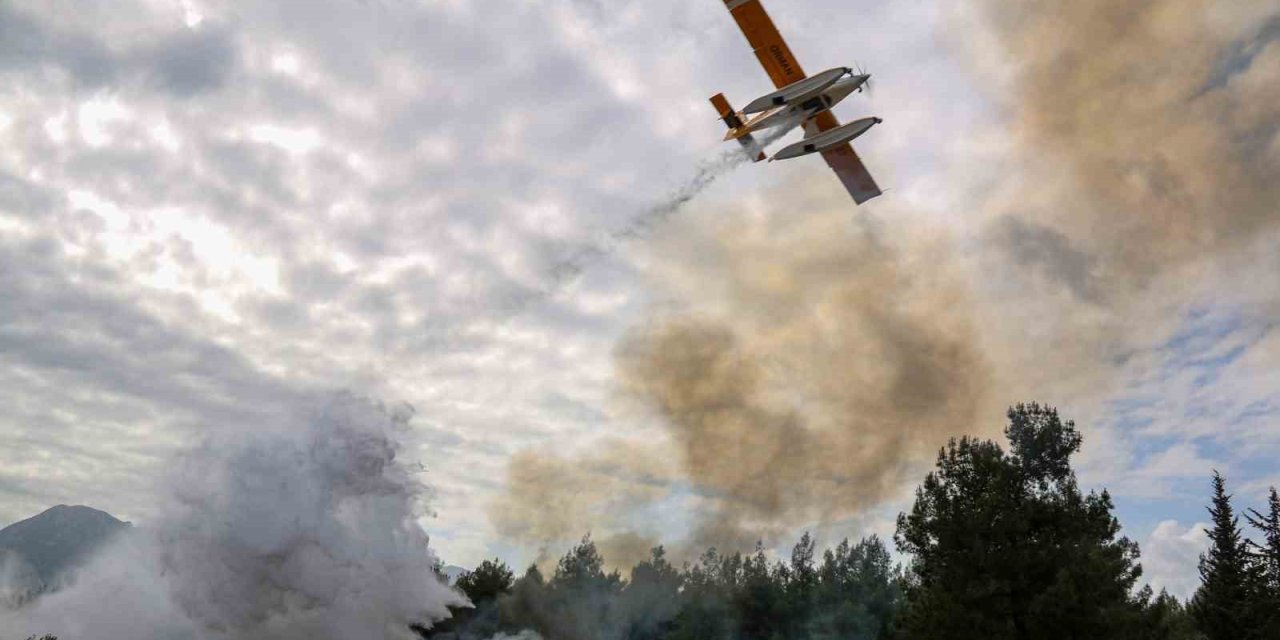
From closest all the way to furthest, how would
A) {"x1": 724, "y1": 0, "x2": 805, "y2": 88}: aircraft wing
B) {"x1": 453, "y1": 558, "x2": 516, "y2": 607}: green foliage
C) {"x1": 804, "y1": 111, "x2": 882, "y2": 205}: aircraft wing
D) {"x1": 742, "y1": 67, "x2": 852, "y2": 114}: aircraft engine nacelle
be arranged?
1. {"x1": 742, "y1": 67, "x2": 852, "y2": 114}: aircraft engine nacelle
2. {"x1": 724, "y1": 0, "x2": 805, "y2": 88}: aircraft wing
3. {"x1": 804, "y1": 111, "x2": 882, "y2": 205}: aircraft wing
4. {"x1": 453, "y1": 558, "x2": 516, "y2": 607}: green foliage

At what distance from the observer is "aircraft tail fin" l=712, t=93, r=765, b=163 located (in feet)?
133

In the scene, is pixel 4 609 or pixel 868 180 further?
pixel 4 609

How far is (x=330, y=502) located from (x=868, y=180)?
31744mm

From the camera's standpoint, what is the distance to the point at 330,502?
43344mm

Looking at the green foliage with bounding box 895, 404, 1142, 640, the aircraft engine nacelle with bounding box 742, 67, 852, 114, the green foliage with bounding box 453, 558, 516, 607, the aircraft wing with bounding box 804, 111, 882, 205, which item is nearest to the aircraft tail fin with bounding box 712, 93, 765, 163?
the aircraft engine nacelle with bounding box 742, 67, 852, 114

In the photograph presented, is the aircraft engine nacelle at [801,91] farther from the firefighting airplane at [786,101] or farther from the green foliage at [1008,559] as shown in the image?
the green foliage at [1008,559]

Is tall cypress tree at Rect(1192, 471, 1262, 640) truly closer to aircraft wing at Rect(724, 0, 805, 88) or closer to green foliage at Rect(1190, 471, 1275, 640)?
green foliage at Rect(1190, 471, 1275, 640)

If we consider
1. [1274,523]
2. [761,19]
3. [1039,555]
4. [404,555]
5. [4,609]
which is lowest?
[4,609]

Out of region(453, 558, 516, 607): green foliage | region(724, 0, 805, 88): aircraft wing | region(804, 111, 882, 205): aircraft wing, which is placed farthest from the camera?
region(453, 558, 516, 607): green foliage

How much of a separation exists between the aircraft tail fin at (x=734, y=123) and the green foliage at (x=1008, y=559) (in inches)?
765

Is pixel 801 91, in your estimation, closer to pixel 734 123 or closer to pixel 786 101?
pixel 786 101

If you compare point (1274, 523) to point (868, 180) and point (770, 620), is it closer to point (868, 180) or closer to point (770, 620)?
point (770, 620)

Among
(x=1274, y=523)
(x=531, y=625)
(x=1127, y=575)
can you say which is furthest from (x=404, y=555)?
(x=1274, y=523)

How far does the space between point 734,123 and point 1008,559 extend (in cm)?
2395
